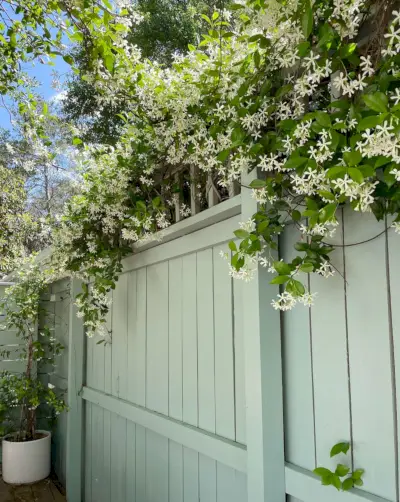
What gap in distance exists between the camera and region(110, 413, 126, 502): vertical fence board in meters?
2.76

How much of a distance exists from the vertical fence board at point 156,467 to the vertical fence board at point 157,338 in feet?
0.52

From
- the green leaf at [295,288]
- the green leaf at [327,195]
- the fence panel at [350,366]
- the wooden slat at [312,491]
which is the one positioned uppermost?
the green leaf at [327,195]

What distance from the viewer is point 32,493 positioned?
3943 mm

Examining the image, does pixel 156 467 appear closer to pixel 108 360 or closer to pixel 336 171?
pixel 108 360

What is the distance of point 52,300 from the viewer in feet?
16.3

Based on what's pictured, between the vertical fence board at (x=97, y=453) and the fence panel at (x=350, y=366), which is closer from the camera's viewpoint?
the fence panel at (x=350, y=366)

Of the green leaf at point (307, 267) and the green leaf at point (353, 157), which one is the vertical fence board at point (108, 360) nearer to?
the green leaf at point (307, 267)

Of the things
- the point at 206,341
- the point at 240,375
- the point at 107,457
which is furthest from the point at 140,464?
the point at 240,375

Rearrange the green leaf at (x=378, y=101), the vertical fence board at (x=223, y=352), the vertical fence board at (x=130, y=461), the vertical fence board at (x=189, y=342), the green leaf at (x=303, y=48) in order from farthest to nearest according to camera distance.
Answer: the vertical fence board at (x=130, y=461), the vertical fence board at (x=189, y=342), the vertical fence board at (x=223, y=352), the green leaf at (x=303, y=48), the green leaf at (x=378, y=101)

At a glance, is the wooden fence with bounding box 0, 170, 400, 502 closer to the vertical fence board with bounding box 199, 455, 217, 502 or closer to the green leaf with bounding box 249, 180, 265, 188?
the vertical fence board with bounding box 199, 455, 217, 502

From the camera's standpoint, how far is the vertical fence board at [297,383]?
137 cm

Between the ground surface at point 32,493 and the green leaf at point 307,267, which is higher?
the green leaf at point 307,267

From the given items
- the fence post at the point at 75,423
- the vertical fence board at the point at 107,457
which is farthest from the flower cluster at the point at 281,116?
the fence post at the point at 75,423

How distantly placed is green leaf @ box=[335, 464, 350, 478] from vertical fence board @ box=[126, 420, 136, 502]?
1694 millimetres
